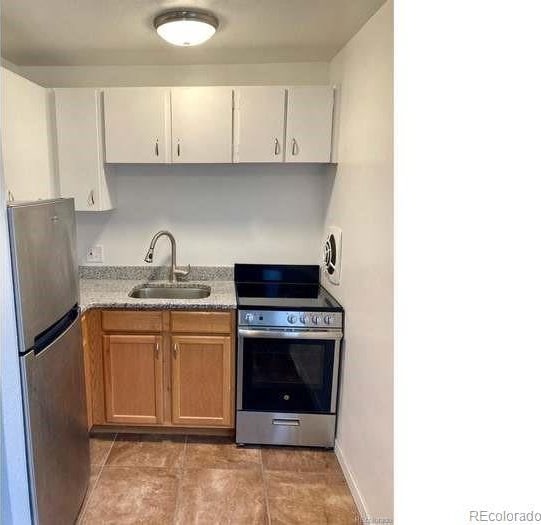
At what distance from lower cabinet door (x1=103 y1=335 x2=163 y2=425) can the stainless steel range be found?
0.50 m

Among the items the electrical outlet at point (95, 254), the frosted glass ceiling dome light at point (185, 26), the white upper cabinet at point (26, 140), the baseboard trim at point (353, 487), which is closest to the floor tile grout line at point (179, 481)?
the baseboard trim at point (353, 487)

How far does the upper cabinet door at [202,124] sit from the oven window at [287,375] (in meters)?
1.15

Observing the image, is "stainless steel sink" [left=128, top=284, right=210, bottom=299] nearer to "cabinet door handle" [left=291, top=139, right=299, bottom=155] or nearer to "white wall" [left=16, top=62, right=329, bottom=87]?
"cabinet door handle" [left=291, top=139, right=299, bottom=155]

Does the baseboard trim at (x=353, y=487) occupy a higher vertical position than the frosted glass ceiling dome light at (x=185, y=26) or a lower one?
lower

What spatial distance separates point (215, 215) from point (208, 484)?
1660 millimetres

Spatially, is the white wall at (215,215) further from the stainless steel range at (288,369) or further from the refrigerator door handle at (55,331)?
the refrigerator door handle at (55,331)

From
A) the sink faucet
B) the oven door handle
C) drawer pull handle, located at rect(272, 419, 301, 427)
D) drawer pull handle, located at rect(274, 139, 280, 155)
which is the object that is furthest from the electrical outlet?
drawer pull handle, located at rect(272, 419, 301, 427)

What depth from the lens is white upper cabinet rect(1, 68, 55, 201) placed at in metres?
1.92

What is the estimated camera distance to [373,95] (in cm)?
170

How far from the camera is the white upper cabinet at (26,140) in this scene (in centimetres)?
192

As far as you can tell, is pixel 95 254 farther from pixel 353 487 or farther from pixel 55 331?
pixel 353 487
